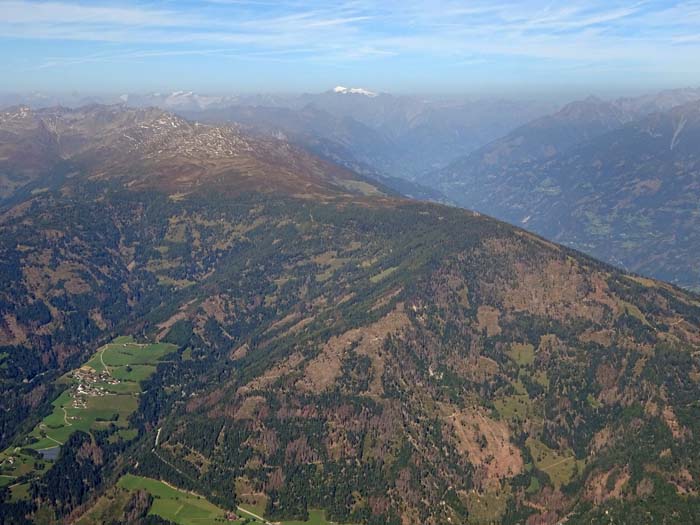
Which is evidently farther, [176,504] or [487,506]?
[487,506]

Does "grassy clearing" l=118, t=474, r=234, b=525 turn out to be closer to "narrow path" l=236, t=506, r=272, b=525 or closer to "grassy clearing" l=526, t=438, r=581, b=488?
"narrow path" l=236, t=506, r=272, b=525

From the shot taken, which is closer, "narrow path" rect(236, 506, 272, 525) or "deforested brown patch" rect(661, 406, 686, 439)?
"narrow path" rect(236, 506, 272, 525)

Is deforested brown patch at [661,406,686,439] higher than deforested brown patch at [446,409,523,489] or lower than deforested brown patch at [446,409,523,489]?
higher

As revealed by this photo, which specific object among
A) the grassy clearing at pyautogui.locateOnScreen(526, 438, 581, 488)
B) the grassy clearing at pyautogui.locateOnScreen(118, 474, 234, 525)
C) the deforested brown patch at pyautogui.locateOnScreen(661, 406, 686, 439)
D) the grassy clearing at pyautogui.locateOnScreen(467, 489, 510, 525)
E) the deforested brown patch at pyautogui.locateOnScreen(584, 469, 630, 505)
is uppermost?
the deforested brown patch at pyautogui.locateOnScreen(661, 406, 686, 439)

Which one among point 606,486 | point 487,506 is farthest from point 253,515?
point 606,486

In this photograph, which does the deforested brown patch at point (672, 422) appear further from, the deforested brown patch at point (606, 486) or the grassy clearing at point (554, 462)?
the grassy clearing at point (554, 462)

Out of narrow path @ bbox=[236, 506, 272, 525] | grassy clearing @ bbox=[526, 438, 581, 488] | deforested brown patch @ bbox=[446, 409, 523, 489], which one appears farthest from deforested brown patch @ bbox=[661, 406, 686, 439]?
narrow path @ bbox=[236, 506, 272, 525]

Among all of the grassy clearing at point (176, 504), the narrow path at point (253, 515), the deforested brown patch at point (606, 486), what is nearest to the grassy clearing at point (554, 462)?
the deforested brown patch at point (606, 486)

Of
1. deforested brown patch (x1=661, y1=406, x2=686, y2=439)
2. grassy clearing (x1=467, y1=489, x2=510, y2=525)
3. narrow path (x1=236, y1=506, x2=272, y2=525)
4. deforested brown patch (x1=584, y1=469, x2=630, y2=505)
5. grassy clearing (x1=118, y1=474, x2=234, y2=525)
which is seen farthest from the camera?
deforested brown patch (x1=661, y1=406, x2=686, y2=439)

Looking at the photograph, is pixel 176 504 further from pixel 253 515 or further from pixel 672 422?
pixel 672 422

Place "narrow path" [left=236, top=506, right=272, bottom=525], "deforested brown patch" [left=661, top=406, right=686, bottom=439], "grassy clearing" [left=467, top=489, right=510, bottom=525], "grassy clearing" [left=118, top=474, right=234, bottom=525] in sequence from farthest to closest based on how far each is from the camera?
"deforested brown patch" [left=661, top=406, right=686, bottom=439]
"grassy clearing" [left=467, top=489, right=510, bottom=525]
"narrow path" [left=236, top=506, right=272, bottom=525]
"grassy clearing" [left=118, top=474, right=234, bottom=525]
